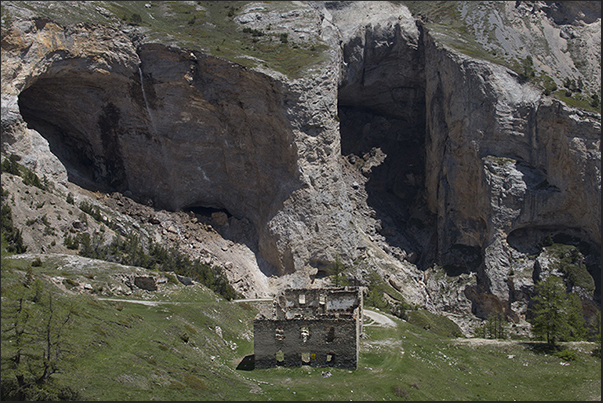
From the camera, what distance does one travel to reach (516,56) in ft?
306

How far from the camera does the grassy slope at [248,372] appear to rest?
26000mm

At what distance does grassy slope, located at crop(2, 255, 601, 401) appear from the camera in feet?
85.3

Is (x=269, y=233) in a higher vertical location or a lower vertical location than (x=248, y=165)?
lower

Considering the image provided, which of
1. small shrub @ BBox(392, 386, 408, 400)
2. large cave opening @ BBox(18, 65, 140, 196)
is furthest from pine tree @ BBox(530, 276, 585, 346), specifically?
large cave opening @ BBox(18, 65, 140, 196)

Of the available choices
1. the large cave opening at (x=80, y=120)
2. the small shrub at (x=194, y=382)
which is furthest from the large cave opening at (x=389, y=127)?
the small shrub at (x=194, y=382)

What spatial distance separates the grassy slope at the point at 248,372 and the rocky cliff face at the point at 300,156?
38.7m

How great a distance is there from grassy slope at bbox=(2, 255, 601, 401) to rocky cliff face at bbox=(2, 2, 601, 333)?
38745mm

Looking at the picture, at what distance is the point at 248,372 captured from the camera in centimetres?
3244

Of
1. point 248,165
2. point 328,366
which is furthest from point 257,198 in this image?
point 328,366

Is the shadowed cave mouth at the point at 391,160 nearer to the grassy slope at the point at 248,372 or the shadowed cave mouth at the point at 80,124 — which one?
the shadowed cave mouth at the point at 80,124

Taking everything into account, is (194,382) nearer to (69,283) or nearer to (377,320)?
(69,283)

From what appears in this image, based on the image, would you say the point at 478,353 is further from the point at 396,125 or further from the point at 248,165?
the point at 396,125

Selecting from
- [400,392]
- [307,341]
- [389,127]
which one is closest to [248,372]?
[307,341]

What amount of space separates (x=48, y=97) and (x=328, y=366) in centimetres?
6301
